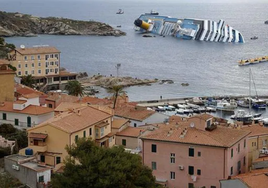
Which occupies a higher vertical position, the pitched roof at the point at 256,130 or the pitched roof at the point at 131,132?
the pitched roof at the point at 256,130

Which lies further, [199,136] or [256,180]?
[199,136]

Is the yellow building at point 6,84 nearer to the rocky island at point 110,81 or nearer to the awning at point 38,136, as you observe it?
the awning at point 38,136

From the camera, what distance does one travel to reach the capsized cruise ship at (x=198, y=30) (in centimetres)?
12794

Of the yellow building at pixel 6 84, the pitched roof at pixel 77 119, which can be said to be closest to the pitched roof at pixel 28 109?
the yellow building at pixel 6 84

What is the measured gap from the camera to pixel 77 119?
26375 mm

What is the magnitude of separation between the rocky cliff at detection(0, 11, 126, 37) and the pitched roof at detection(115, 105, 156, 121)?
102 meters

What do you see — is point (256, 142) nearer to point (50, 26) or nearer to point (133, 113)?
point (133, 113)

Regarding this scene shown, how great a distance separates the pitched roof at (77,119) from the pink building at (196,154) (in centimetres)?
313

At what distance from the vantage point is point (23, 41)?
120m

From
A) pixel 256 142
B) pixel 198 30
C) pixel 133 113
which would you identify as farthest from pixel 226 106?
pixel 198 30

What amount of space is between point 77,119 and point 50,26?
124 meters

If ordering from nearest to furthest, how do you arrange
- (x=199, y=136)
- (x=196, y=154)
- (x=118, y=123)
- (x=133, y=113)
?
(x=196, y=154) → (x=199, y=136) → (x=118, y=123) → (x=133, y=113)

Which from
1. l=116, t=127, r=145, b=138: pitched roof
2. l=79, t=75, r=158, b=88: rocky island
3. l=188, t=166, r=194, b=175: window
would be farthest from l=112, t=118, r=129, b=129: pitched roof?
l=79, t=75, r=158, b=88: rocky island

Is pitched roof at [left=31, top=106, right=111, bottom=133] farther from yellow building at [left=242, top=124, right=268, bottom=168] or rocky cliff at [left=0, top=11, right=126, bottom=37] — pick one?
rocky cliff at [left=0, top=11, right=126, bottom=37]
